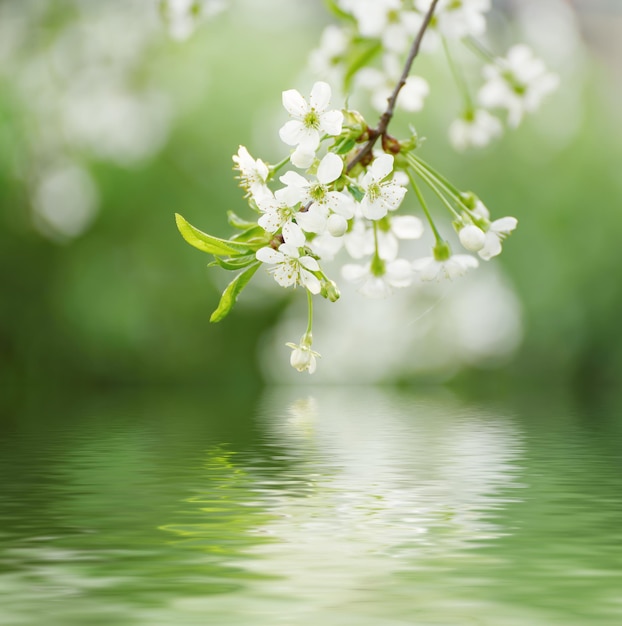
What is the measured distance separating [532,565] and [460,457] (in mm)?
1335

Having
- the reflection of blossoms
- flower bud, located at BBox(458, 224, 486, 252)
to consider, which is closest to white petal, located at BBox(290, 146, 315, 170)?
flower bud, located at BBox(458, 224, 486, 252)

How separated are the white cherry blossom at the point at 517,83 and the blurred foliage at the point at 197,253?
4278 mm

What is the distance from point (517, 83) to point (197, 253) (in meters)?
4.39

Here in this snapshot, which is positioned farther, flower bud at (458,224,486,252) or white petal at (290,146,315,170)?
flower bud at (458,224,486,252)

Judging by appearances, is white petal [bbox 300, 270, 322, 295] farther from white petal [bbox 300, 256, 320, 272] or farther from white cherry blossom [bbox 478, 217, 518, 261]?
white cherry blossom [bbox 478, 217, 518, 261]

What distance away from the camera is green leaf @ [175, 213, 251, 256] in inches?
50.7

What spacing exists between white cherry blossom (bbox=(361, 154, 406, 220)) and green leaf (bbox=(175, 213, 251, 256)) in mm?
135

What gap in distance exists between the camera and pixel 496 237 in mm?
1486

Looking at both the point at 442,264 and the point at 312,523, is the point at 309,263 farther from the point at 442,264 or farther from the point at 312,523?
the point at 312,523

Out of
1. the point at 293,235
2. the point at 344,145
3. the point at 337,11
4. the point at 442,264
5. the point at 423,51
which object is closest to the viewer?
the point at 293,235

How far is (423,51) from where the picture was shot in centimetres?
205

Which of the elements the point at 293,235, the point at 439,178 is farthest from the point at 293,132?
the point at 439,178

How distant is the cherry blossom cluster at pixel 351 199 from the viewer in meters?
1.28

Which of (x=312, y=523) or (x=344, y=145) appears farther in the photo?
(x=312, y=523)
